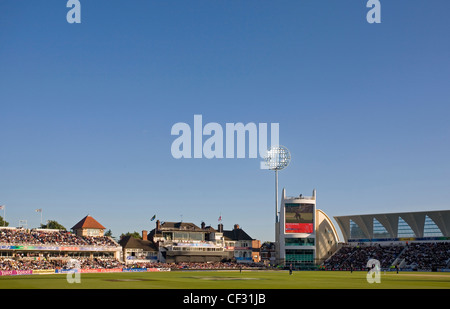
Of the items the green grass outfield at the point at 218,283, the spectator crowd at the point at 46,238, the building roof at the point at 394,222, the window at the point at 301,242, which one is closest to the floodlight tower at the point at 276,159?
the window at the point at 301,242

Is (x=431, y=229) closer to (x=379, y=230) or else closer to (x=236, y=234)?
(x=379, y=230)

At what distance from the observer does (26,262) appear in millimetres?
87250

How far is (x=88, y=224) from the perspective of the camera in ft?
374

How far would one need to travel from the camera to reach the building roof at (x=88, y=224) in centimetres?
11350

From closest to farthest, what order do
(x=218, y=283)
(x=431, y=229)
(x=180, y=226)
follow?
(x=218, y=283)
(x=431, y=229)
(x=180, y=226)

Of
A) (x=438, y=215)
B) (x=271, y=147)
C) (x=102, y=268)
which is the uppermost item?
(x=271, y=147)

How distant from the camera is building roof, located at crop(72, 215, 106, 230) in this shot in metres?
114

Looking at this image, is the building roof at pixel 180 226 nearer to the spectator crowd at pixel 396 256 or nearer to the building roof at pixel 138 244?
the building roof at pixel 138 244

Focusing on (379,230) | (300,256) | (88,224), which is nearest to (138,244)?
(88,224)

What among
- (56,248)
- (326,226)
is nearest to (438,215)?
(326,226)
